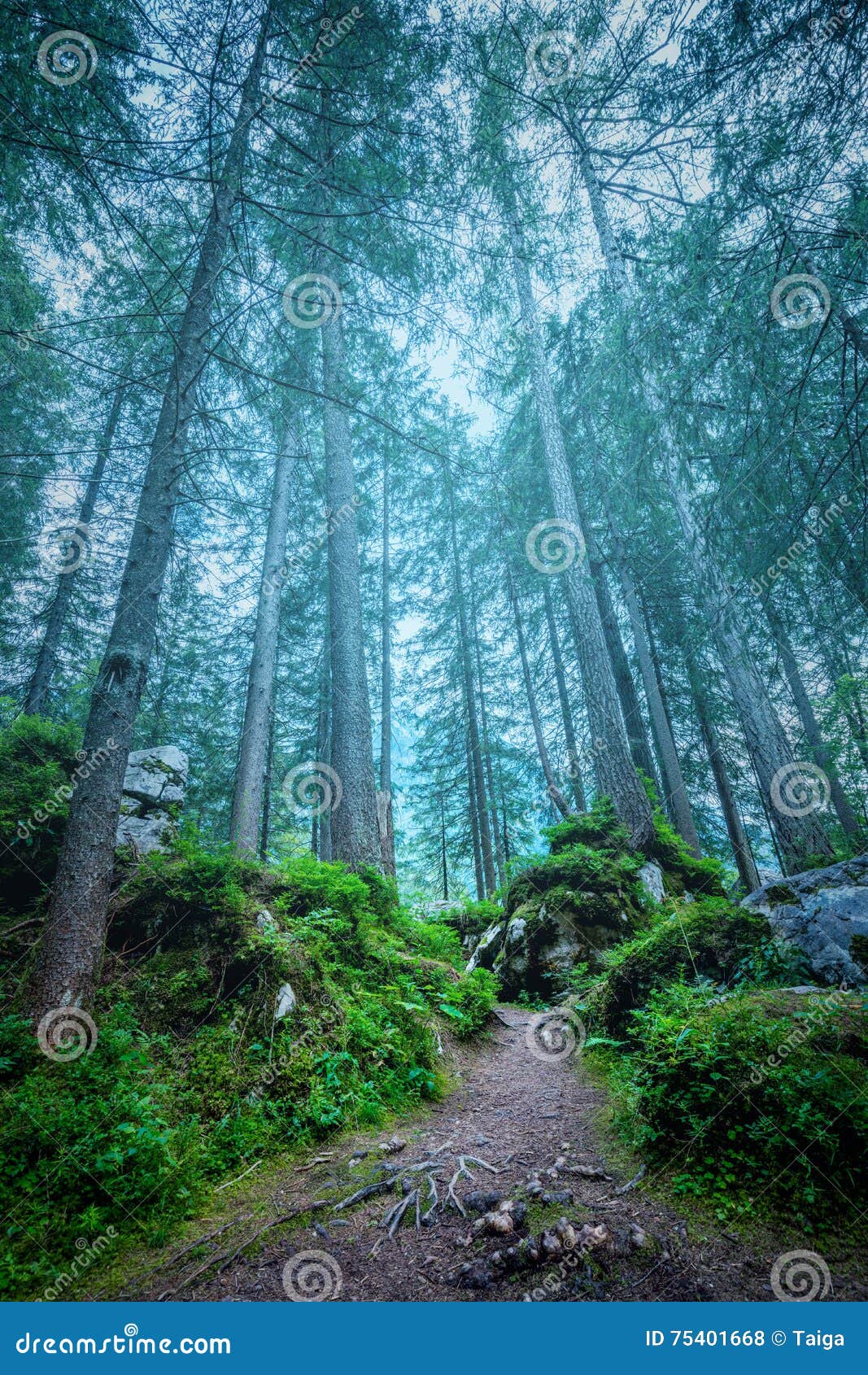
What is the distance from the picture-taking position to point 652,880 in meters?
8.46

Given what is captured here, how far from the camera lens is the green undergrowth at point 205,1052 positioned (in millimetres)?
2734

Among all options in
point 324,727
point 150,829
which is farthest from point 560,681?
point 150,829

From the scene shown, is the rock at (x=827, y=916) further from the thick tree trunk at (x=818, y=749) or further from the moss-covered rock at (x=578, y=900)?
the thick tree trunk at (x=818, y=749)

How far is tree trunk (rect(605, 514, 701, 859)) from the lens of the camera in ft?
45.0

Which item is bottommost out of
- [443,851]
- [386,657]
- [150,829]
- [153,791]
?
[150,829]

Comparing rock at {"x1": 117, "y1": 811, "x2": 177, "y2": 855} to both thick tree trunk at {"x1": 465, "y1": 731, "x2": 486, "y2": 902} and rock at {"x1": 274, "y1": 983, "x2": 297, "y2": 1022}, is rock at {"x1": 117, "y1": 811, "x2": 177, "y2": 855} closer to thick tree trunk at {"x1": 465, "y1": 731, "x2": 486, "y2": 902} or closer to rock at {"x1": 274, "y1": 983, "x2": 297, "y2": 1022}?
rock at {"x1": 274, "y1": 983, "x2": 297, "y2": 1022}

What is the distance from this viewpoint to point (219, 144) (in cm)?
575

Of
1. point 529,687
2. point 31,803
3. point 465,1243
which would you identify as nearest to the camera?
point 465,1243

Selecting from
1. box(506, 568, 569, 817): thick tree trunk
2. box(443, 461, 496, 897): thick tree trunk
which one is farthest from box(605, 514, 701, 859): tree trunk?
Answer: box(443, 461, 496, 897): thick tree trunk

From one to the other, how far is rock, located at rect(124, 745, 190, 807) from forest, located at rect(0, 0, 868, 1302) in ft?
0.21

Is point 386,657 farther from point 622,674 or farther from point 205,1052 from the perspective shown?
point 205,1052

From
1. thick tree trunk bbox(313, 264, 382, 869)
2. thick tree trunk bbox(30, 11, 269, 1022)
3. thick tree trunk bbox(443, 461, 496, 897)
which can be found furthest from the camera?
thick tree trunk bbox(443, 461, 496, 897)

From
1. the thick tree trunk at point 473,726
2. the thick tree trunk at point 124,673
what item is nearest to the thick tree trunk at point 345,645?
the thick tree trunk at point 124,673

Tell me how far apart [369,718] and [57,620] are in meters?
10.7
